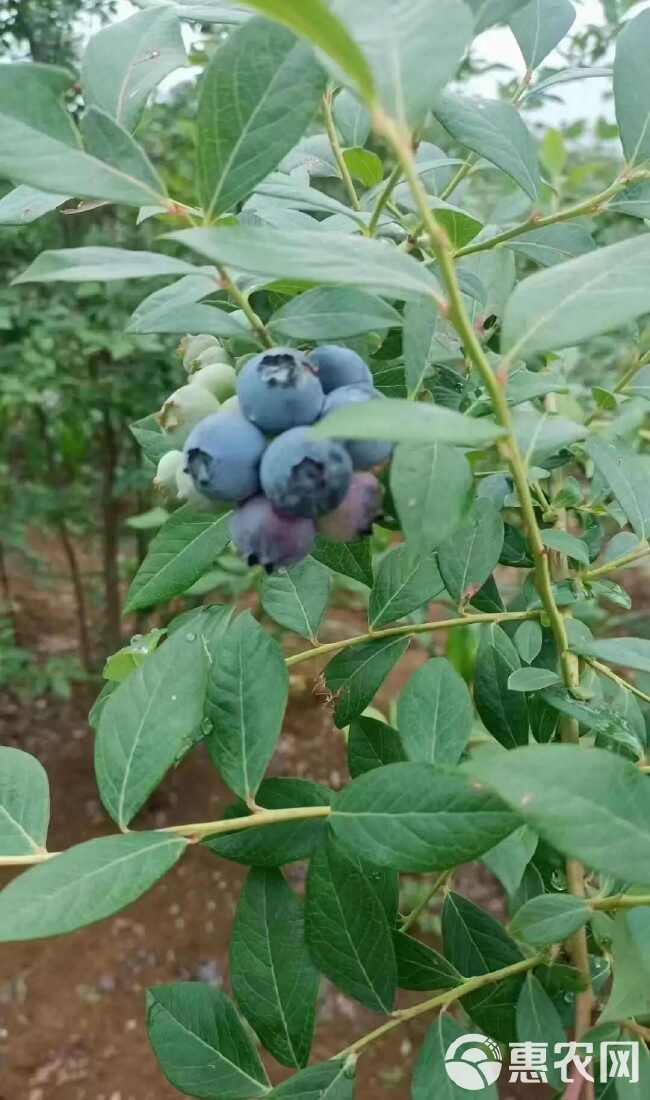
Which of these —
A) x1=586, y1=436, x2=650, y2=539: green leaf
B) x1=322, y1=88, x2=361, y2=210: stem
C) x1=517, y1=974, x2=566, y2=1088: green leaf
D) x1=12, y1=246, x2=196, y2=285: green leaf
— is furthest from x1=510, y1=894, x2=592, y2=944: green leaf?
x1=322, y1=88, x2=361, y2=210: stem

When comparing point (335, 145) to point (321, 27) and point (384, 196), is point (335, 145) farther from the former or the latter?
point (321, 27)

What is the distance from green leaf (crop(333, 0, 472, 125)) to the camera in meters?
0.40

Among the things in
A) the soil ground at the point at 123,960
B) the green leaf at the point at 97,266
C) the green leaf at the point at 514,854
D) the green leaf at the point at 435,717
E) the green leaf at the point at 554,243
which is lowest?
the soil ground at the point at 123,960

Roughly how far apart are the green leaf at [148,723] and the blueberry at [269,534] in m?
0.13

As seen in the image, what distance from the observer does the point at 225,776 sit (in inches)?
23.5

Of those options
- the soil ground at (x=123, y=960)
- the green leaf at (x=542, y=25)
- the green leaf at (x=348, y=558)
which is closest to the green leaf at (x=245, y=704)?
the green leaf at (x=348, y=558)

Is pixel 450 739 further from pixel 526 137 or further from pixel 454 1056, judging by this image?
pixel 526 137

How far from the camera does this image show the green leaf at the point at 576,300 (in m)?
0.43

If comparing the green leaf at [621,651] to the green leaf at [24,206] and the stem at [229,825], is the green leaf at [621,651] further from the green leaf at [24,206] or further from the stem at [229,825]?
the green leaf at [24,206]

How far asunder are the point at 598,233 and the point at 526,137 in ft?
5.00

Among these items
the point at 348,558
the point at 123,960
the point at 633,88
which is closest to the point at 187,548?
the point at 348,558

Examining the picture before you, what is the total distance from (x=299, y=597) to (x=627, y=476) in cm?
29

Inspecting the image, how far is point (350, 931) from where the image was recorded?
638 mm

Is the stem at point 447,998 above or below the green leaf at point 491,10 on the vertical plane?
below
